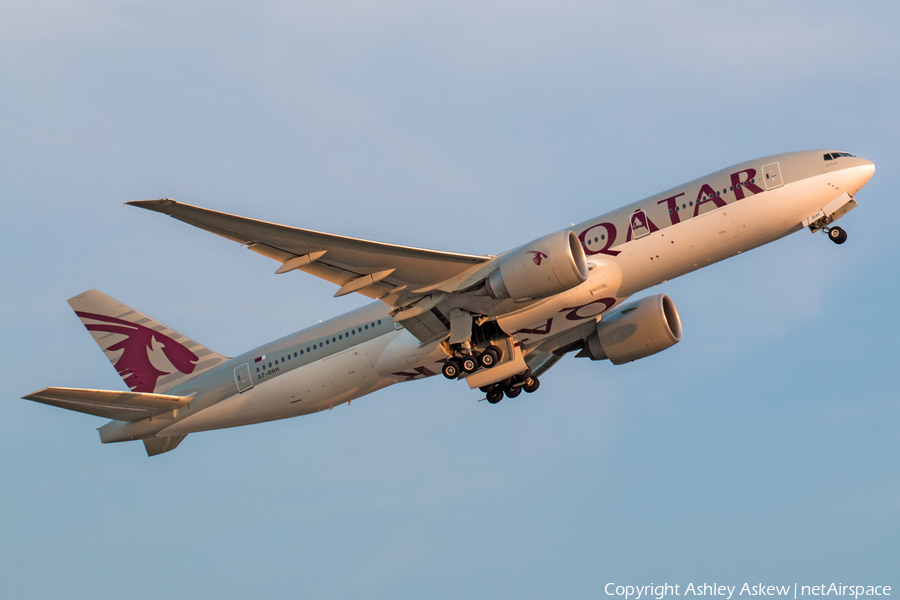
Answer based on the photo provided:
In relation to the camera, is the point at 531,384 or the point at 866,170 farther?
the point at 531,384

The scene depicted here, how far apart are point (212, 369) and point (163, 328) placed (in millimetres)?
3082

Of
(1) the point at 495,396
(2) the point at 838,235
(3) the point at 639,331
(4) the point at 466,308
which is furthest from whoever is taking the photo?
(1) the point at 495,396

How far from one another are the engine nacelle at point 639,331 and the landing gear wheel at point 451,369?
6.44 meters

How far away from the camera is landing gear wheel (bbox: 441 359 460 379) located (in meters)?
30.1

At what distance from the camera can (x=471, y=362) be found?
97.9 ft

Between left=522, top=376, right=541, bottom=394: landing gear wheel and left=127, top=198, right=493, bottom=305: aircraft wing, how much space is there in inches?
305

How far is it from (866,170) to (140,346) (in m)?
26.2

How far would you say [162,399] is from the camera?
3192 centimetres

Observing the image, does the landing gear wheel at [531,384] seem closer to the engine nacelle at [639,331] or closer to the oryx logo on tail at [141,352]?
the engine nacelle at [639,331]

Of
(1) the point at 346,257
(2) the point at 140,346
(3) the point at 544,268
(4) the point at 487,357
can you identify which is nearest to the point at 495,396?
(4) the point at 487,357

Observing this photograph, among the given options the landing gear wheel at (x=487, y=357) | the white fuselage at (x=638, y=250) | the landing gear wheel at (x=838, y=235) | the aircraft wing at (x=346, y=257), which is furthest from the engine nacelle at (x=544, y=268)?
the landing gear wheel at (x=838, y=235)

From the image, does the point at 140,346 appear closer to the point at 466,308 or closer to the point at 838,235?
the point at 466,308

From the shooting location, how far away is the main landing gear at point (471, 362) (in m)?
29.9

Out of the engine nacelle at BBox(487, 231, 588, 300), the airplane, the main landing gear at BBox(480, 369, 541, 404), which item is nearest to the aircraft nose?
the airplane
